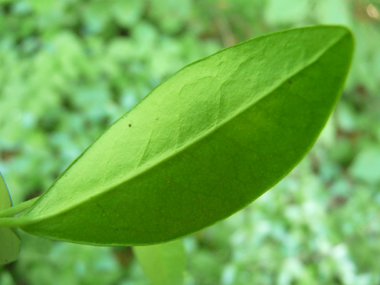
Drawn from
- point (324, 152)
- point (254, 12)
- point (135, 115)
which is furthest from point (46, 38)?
point (135, 115)

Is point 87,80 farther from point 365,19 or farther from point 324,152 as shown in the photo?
point 365,19

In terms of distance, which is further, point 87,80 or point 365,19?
point 365,19

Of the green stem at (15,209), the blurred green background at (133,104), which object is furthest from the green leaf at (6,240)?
the blurred green background at (133,104)

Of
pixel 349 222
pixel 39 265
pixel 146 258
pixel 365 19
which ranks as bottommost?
pixel 349 222

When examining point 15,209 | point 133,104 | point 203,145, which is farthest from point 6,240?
point 133,104

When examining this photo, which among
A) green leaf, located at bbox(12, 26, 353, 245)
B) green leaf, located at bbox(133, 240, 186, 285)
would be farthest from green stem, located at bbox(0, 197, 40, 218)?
green leaf, located at bbox(133, 240, 186, 285)

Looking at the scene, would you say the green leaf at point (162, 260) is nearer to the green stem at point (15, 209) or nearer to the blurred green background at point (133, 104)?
the green stem at point (15, 209)
